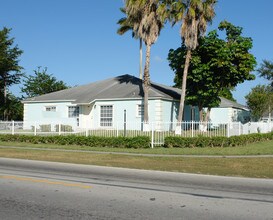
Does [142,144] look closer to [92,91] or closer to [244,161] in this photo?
[244,161]

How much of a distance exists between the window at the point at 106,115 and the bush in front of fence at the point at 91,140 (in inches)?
374

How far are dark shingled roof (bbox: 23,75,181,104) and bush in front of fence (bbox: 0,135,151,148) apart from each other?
9136 millimetres

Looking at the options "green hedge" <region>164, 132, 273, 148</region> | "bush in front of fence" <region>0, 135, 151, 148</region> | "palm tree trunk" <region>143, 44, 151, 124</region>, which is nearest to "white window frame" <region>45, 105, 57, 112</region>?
"palm tree trunk" <region>143, 44, 151, 124</region>

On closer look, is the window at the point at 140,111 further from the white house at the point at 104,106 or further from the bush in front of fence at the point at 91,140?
the bush in front of fence at the point at 91,140

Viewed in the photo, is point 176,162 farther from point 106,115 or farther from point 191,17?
point 106,115

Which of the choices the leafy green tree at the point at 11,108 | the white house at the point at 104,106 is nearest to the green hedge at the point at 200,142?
the white house at the point at 104,106

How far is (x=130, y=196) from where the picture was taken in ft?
27.6

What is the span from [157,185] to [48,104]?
28.2 meters

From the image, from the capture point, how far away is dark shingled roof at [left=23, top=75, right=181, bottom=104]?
109 ft

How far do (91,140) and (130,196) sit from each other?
14092mm

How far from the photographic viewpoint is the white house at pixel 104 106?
32.1m

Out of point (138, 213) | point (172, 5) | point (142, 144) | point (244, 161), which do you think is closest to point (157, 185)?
point (138, 213)

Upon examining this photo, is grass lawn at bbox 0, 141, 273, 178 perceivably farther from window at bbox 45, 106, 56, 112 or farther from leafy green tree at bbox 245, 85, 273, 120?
leafy green tree at bbox 245, 85, 273, 120

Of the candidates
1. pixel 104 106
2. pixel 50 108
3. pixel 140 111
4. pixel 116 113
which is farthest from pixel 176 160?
pixel 50 108
